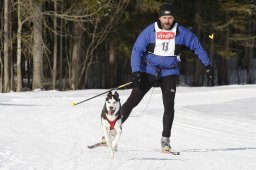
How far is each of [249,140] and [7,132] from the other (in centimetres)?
421

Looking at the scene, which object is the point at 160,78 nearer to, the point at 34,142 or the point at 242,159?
the point at 242,159

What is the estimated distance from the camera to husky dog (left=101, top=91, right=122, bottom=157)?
7.48m

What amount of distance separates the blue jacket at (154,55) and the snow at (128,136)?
1.19 metres

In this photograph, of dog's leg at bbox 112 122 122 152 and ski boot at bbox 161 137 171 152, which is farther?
ski boot at bbox 161 137 171 152

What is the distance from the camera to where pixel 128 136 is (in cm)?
964

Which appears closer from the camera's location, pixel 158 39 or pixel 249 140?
pixel 158 39

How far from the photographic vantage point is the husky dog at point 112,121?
748 cm

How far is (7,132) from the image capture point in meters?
9.70

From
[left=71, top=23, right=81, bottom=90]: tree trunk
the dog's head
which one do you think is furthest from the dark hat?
[left=71, top=23, right=81, bottom=90]: tree trunk

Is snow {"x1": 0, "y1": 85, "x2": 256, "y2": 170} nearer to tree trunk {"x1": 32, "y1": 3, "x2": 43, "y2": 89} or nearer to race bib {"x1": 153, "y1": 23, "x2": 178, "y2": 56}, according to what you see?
race bib {"x1": 153, "y1": 23, "x2": 178, "y2": 56}

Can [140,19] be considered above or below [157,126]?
above

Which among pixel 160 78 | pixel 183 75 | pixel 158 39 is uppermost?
pixel 158 39

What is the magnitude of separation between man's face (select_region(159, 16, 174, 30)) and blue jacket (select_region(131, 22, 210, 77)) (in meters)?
0.14

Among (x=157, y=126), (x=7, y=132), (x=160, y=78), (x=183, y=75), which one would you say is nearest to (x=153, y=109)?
(x=157, y=126)
